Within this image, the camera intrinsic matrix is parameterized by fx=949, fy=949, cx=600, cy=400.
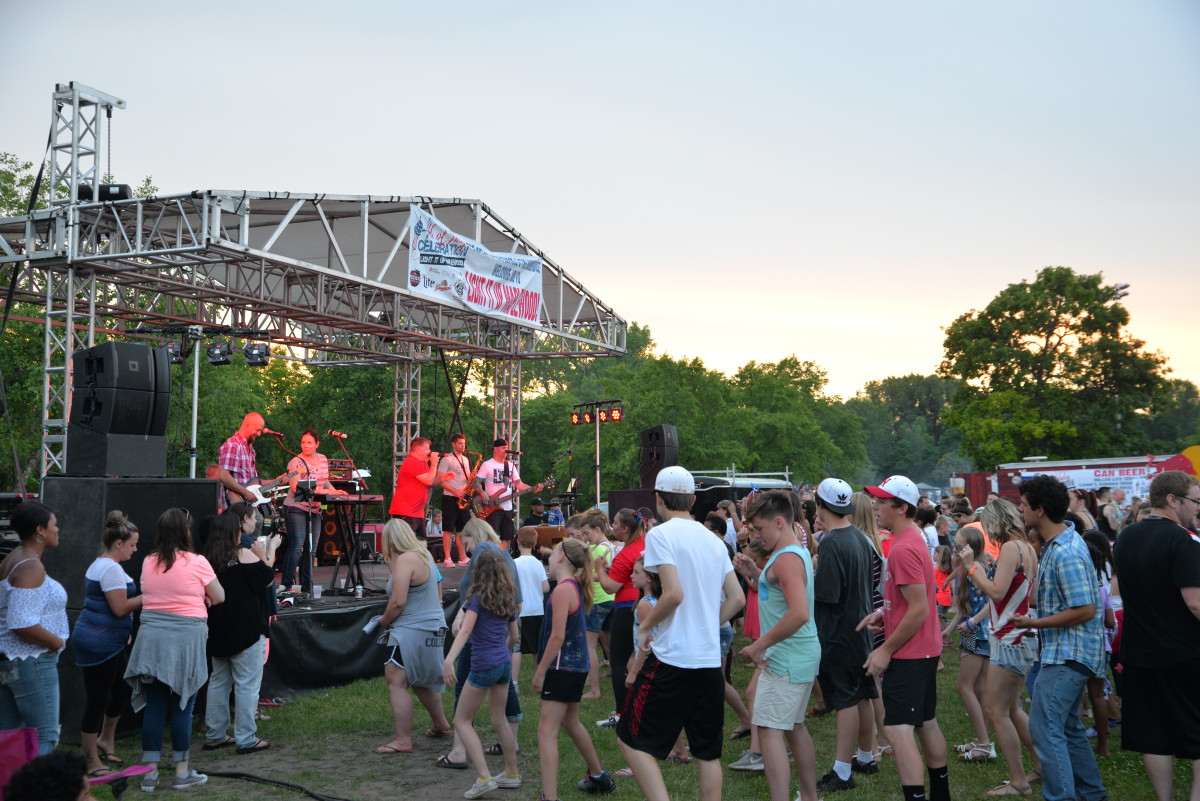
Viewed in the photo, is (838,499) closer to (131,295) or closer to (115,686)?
(115,686)

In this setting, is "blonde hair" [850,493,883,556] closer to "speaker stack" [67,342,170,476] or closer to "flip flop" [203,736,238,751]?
"flip flop" [203,736,238,751]

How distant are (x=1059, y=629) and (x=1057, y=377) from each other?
3856 cm

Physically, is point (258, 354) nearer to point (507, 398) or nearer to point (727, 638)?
point (507, 398)

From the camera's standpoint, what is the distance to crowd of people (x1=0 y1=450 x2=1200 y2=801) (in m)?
4.25

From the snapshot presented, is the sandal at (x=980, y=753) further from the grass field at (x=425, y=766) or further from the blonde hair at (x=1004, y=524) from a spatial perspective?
the blonde hair at (x=1004, y=524)

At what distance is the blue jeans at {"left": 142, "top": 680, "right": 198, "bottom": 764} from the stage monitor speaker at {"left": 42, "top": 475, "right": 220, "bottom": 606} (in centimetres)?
118

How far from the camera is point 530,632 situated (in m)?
10.0

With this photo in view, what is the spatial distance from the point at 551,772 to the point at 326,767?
2.11 meters

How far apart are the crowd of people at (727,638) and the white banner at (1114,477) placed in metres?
20.9

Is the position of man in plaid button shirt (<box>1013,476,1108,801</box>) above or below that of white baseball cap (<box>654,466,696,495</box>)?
below

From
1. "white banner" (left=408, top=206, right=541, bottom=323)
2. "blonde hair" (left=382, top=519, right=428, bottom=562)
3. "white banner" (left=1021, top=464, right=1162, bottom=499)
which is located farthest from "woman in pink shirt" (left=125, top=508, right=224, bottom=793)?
"white banner" (left=1021, top=464, right=1162, bottom=499)

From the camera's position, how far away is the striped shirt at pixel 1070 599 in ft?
15.0

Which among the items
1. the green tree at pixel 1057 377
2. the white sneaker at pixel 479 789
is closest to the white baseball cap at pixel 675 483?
the white sneaker at pixel 479 789

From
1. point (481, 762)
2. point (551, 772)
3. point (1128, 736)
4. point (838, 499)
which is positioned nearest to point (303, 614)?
point (481, 762)
